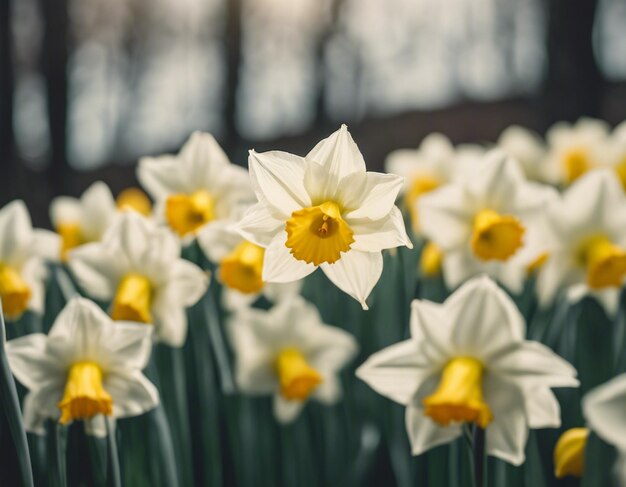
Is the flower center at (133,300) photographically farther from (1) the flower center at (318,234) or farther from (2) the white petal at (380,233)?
(2) the white petal at (380,233)

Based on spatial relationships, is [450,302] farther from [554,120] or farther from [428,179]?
[554,120]

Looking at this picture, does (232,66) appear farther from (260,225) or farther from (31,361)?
(260,225)

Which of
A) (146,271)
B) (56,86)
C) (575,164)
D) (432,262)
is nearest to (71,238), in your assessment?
(146,271)

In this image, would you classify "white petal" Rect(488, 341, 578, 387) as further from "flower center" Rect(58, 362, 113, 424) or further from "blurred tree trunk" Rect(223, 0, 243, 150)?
"blurred tree trunk" Rect(223, 0, 243, 150)

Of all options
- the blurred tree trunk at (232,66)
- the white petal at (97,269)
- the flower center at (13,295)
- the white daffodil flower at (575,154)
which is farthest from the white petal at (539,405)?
the blurred tree trunk at (232,66)

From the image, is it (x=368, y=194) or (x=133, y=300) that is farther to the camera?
(x=133, y=300)

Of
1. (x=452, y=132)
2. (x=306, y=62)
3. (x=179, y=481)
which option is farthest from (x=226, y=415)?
(x=306, y=62)

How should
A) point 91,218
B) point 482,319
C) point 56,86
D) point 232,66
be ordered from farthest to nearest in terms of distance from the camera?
point 232,66 → point 56,86 → point 91,218 → point 482,319
